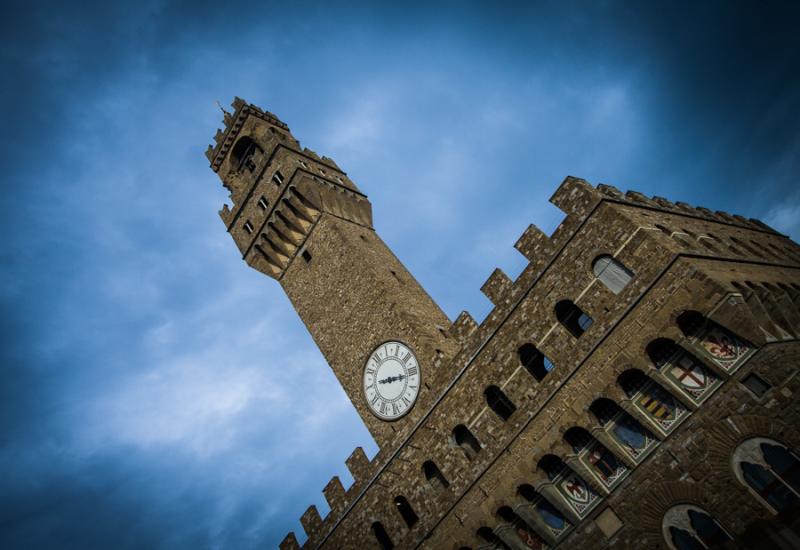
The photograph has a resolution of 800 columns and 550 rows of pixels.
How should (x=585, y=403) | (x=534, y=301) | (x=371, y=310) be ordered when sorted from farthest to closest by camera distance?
1. (x=371, y=310)
2. (x=534, y=301)
3. (x=585, y=403)

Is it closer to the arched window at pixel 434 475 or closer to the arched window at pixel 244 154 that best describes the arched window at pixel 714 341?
the arched window at pixel 434 475

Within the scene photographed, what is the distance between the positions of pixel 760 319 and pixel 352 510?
493 inches

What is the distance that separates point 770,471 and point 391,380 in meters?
10.3

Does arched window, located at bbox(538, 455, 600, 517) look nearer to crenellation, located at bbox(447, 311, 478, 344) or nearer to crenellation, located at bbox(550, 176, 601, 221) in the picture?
crenellation, located at bbox(447, 311, 478, 344)

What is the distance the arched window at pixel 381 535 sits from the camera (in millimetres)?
15745

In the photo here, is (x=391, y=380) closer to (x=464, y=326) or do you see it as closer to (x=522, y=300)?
(x=464, y=326)

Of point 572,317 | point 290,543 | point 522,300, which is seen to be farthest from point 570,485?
point 290,543

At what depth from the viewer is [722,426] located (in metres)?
10.5

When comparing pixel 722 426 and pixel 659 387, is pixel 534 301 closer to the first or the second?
pixel 659 387

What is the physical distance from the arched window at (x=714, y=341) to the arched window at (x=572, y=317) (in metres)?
Answer: 2.42

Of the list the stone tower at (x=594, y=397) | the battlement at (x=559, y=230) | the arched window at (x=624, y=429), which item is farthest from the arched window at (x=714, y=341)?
the battlement at (x=559, y=230)

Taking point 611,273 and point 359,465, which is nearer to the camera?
point 611,273

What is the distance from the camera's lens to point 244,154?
28.3 metres

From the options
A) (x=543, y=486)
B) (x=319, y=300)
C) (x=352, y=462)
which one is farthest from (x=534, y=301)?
(x=319, y=300)
